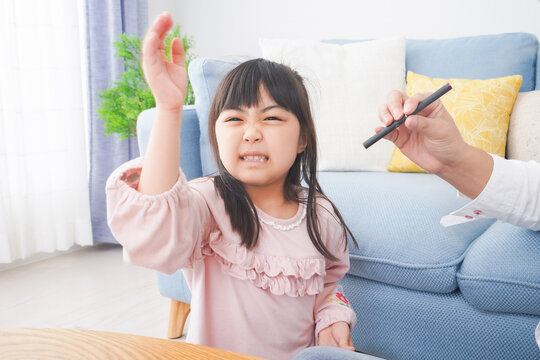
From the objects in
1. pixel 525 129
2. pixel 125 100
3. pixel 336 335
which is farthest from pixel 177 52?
pixel 125 100

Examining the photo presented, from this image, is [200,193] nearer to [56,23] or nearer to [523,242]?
[523,242]

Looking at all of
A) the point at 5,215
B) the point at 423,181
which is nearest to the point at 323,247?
the point at 423,181

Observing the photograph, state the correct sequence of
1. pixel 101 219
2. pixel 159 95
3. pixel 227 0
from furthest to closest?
pixel 227 0
pixel 101 219
pixel 159 95

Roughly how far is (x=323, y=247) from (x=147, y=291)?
122 cm

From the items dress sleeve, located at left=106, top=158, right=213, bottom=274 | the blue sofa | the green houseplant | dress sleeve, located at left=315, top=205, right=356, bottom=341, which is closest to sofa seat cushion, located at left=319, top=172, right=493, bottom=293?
the blue sofa

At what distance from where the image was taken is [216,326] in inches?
31.4

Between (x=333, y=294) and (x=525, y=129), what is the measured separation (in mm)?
1021

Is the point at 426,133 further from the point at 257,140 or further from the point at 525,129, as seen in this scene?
the point at 525,129

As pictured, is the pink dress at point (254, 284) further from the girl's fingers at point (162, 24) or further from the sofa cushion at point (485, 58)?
the sofa cushion at point (485, 58)

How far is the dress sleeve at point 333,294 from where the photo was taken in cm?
85

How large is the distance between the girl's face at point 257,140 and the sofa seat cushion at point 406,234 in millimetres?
397

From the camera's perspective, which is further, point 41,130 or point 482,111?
point 41,130

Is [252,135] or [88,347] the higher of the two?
[252,135]

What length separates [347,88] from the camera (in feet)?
5.58
